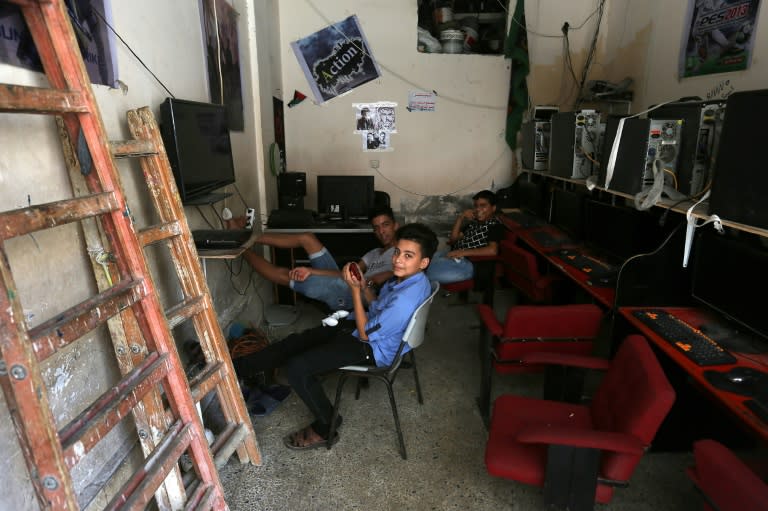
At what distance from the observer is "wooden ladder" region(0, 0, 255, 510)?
101 centimetres

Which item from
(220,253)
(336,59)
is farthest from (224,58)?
(336,59)

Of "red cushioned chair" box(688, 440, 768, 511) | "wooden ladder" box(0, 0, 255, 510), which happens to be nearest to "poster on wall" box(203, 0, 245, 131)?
"wooden ladder" box(0, 0, 255, 510)

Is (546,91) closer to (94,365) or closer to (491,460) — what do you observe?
(491,460)

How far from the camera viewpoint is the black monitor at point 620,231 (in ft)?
8.65

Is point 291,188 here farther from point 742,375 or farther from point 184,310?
point 742,375

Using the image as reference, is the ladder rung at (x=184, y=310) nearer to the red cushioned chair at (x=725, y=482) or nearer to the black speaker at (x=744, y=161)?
the red cushioned chair at (x=725, y=482)

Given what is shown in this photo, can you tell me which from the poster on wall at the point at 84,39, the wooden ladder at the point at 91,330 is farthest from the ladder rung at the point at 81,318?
the poster on wall at the point at 84,39

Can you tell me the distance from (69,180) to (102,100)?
14.2 inches

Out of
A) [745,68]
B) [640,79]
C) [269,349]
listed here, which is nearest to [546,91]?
[640,79]

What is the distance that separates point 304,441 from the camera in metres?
2.22

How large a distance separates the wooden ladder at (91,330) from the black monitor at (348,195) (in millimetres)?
2329

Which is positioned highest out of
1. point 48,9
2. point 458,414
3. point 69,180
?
point 48,9

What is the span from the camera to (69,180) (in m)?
1.48

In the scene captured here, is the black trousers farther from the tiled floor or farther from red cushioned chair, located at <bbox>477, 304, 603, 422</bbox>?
red cushioned chair, located at <bbox>477, 304, 603, 422</bbox>
